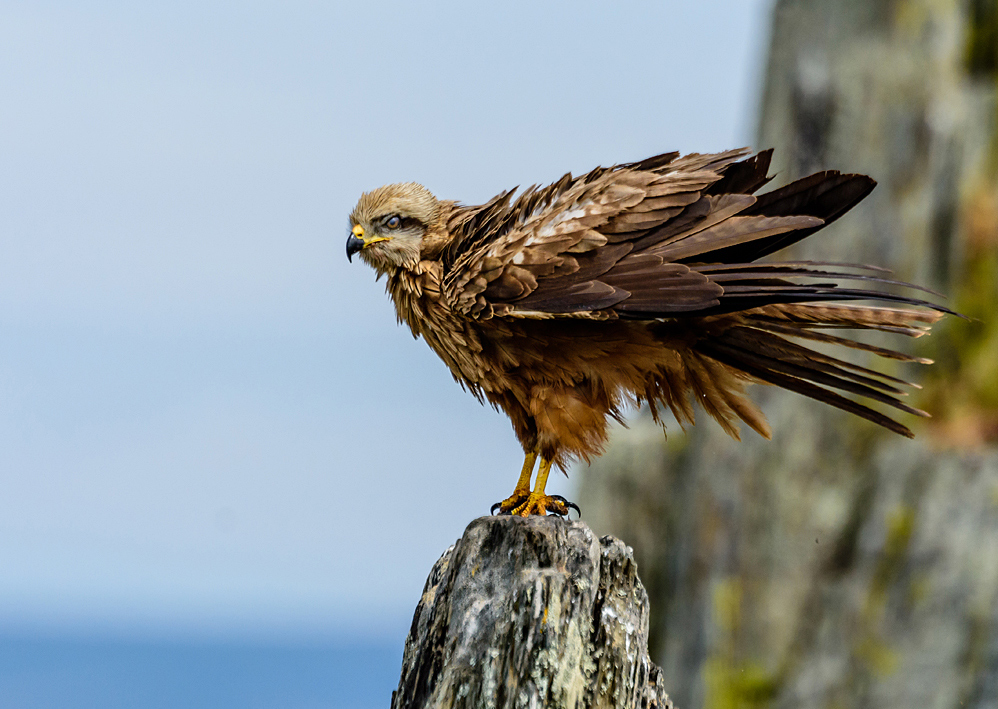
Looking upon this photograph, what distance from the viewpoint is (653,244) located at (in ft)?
12.6

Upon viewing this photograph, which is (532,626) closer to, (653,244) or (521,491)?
(521,491)

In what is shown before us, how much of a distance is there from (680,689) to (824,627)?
6.52 feet

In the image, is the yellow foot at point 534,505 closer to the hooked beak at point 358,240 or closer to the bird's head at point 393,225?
the bird's head at point 393,225

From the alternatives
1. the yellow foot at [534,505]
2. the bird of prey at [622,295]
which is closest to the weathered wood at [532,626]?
the yellow foot at [534,505]

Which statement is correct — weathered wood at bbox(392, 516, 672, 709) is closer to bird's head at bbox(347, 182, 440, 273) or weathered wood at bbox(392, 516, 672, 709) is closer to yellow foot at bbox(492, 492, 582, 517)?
yellow foot at bbox(492, 492, 582, 517)

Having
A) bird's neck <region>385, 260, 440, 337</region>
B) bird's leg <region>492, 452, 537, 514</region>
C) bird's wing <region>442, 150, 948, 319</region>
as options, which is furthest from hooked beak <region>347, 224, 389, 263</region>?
bird's leg <region>492, 452, 537, 514</region>

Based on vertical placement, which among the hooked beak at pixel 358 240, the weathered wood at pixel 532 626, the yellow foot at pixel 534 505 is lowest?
the weathered wood at pixel 532 626

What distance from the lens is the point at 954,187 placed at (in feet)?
36.1

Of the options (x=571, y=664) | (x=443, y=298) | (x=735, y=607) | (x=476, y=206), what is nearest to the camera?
(x=571, y=664)

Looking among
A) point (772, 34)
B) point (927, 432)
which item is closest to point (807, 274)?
point (927, 432)

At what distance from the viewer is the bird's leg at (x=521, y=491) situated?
169 inches

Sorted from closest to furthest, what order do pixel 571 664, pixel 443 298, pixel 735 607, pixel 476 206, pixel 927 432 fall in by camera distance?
pixel 571 664, pixel 443 298, pixel 476 206, pixel 927 432, pixel 735 607

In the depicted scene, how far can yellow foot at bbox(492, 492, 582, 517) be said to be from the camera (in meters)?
4.14

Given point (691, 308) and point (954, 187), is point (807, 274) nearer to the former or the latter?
A: point (691, 308)
